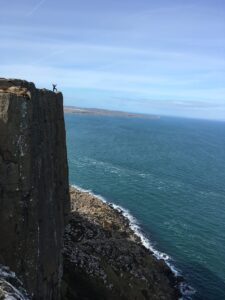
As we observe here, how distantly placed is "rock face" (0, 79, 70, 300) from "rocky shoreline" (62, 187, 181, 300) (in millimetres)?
8388

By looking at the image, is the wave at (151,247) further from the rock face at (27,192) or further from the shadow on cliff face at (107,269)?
the rock face at (27,192)

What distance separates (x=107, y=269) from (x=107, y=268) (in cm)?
19

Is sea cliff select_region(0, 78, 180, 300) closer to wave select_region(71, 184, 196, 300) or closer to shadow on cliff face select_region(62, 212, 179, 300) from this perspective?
shadow on cliff face select_region(62, 212, 179, 300)

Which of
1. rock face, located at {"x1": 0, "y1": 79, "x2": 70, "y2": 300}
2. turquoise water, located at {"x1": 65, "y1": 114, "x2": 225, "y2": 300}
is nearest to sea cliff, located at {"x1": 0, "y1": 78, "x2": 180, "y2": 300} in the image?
rock face, located at {"x1": 0, "y1": 79, "x2": 70, "y2": 300}

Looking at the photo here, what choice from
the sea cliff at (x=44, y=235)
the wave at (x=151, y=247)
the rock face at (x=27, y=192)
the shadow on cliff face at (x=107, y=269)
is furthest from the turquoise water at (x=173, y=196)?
the rock face at (x=27, y=192)

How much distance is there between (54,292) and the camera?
3266 centimetres

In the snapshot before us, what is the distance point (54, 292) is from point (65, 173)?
14.3 metres

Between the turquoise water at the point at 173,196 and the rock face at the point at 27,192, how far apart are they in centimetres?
2595

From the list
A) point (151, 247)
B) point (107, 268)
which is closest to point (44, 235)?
point (107, 268)

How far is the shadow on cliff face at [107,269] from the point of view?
134 feet

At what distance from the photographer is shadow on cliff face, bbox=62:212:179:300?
4078 cm

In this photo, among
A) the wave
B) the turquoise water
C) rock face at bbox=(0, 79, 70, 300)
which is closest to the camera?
rock face at bbox=(0, 79, 70, 300)

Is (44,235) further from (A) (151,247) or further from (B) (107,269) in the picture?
(A) (151,247)

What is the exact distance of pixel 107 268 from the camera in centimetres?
4384
